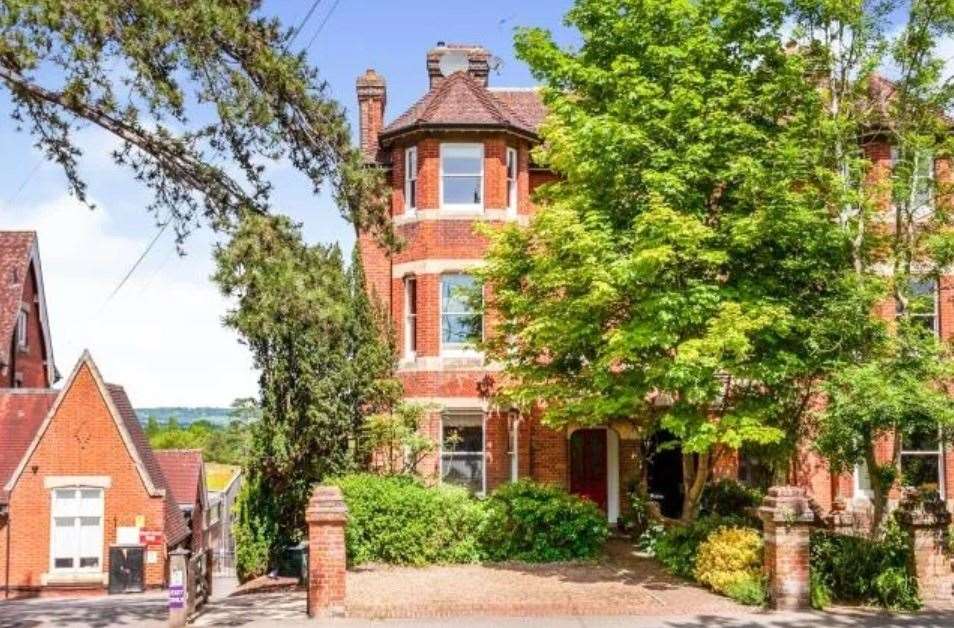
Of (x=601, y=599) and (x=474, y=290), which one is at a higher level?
(x=474, y=290)

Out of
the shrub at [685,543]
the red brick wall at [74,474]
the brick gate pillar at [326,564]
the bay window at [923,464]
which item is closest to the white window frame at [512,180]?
the shrub at [685,543]

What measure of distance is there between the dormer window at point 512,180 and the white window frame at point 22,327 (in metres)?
22.0

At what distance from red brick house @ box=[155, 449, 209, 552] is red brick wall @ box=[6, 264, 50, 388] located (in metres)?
6.03

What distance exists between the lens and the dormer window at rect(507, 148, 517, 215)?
24.2m

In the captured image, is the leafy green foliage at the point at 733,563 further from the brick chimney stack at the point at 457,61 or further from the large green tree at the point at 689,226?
the brick chimney stack at the point at 457,61

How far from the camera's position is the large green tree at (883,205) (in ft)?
50.4

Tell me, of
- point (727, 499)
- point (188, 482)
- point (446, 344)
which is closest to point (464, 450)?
point (446, 344)

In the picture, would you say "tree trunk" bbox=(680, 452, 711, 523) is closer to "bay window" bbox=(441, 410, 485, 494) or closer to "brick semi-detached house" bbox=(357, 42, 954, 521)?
"brick semi-detached house" bbox=(357, 42, 954, 521)

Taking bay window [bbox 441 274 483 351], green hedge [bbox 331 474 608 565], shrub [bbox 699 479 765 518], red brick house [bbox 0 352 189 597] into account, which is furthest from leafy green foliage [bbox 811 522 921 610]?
red brick house [bbox 0 352 189 597]

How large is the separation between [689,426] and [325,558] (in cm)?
664

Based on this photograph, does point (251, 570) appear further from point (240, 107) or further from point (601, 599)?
point (240, 107)

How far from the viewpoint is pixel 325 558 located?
1414cm

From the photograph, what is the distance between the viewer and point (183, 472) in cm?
3872

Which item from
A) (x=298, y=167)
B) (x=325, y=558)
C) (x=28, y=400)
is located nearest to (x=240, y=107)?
(x=298, y=167)
